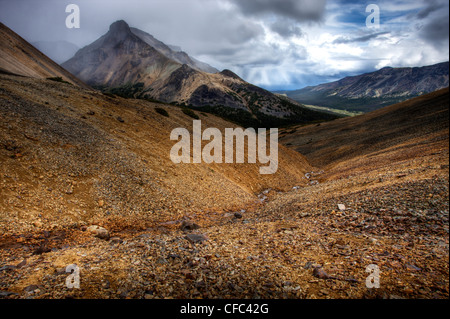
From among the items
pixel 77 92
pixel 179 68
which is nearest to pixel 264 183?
pixel 77 92

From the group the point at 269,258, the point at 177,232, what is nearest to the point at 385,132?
the point at 269,258

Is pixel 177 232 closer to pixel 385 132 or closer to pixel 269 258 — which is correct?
pixel 269 258

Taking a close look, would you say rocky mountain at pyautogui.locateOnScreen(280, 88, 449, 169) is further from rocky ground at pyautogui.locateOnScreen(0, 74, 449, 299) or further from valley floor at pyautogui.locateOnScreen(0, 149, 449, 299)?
valley floor at pyautogui.locateOnScreen(0, 149, 449, 299)

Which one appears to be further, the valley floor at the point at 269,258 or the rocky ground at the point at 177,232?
the rocky ground at the point at 177,232

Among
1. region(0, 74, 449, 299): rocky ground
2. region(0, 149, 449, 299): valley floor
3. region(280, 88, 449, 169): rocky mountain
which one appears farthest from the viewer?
region(280, 88, 449, 169): rocky mountain

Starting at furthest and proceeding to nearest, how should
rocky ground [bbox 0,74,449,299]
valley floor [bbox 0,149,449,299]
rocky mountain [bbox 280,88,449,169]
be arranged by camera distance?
→ rocky mountain [bbox 280,88,449,169], rocky ground [bbox 0,74,449,299], valley floor [bbox 0,149,449,299]

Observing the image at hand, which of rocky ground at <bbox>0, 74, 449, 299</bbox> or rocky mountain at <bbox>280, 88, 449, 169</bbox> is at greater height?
rocky mountain at <bbox>280, 88, 449, 169</bbox>

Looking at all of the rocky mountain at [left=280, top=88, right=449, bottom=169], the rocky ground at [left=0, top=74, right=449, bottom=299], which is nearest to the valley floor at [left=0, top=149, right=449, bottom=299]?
the rocky ground at [left=0, top=74, right=449, bottom=299]

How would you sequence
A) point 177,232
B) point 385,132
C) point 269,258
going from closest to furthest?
1. point 269,258
2. point 177,232
3. point 385,132

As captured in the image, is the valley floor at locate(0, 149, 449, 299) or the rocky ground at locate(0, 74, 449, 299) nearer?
the valley floor at locate(0, 149, 449, 299)

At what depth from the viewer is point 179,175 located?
52.4ft

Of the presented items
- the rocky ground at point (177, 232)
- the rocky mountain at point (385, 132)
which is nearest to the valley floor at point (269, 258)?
the rocky ground at point (177, 232)

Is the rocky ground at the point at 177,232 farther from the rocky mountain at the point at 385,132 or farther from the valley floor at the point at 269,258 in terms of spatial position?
the rocky mountain at the point at 385,132

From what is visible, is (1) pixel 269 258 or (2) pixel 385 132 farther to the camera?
(2) pixel 385 132
